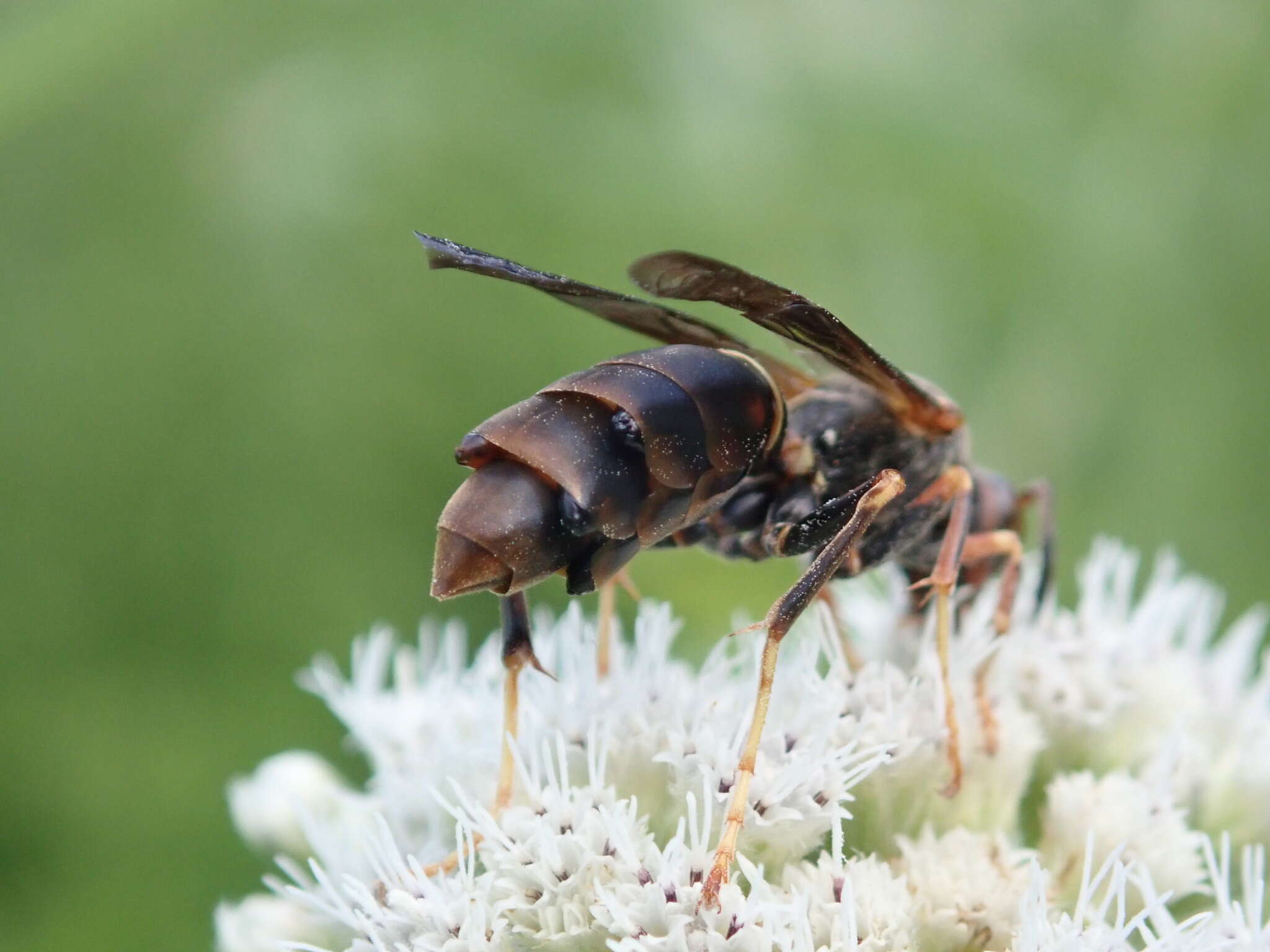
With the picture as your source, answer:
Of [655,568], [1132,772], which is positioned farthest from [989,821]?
[655,568]

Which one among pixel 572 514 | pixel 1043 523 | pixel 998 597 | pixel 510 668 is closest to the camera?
pixel 572 514

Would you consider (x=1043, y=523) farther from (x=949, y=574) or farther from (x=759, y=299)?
(x=759, y=299)

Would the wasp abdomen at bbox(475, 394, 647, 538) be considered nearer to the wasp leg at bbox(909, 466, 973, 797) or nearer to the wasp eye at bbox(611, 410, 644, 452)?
the wasp eye at bbox(611, 410, 644, 452)

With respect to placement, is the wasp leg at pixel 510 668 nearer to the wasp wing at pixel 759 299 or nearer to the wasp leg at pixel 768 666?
the wasp leg at pixel 768 666

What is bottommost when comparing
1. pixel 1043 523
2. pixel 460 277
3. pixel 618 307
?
pixel 1043 523

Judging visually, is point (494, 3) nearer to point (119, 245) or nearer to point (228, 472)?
point (119, 245)

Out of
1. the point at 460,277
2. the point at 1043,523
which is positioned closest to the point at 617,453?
the point at 1043,523
